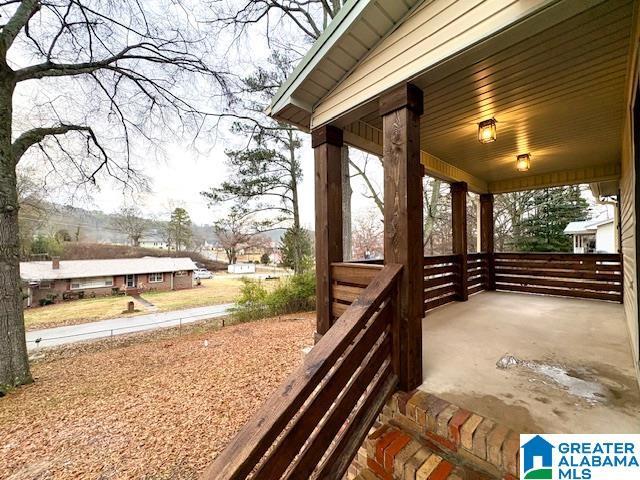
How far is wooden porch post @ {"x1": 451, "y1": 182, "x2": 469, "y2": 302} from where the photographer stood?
15.7ft

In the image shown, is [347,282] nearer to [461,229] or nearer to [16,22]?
[461,229]

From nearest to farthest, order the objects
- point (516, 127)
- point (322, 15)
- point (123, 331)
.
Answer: point (516, 127), point (322, 15), point (123, 331)

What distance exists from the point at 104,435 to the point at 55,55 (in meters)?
7.90

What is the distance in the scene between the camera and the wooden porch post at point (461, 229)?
15.7 ft

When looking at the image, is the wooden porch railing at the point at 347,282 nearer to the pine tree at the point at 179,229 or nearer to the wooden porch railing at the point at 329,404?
the wooden porch railing at the point at 329,404

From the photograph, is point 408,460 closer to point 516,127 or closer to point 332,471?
point 332,471

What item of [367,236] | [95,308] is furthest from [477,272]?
[95,308]

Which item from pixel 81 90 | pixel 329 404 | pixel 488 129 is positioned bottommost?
pixel 329 404

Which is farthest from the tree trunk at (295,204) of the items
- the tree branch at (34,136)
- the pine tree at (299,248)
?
the tree branch at (34,136)

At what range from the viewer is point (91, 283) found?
20.4m

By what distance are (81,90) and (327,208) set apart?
26.2ft

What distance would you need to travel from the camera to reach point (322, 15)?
794 centimetres

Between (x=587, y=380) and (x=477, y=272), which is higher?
(x=477, y=272)

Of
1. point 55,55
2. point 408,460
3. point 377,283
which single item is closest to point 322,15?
point 55,55
